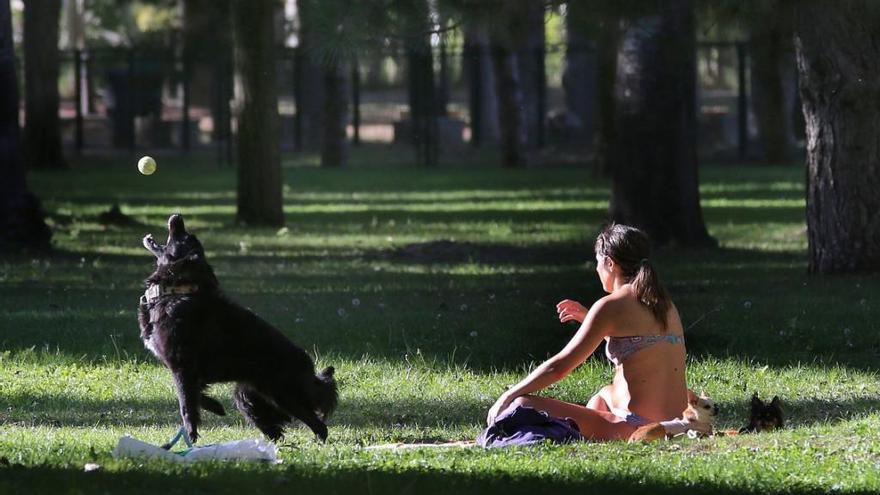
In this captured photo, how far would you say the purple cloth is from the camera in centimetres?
740

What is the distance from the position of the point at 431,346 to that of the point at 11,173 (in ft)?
23.0

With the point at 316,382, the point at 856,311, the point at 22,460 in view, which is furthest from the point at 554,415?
the point at 856,311

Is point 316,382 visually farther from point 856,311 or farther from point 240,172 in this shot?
point 240,172

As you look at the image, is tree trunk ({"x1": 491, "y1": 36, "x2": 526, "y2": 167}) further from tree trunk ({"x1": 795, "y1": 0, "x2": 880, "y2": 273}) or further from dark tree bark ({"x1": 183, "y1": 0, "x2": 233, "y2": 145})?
tree trunk ({"x1": 795, "y1": 0, "x2": 880, "y2": 273})

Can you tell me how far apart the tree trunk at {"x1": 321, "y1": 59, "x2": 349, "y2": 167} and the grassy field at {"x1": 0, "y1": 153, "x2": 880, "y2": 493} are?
1006 cm

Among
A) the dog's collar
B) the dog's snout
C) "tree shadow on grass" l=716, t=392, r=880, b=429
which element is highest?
the dog's snout

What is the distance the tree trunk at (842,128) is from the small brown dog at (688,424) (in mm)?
6186

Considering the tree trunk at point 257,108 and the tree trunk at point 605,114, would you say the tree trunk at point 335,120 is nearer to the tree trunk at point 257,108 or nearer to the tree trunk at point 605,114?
the tree trunk at point 605,114

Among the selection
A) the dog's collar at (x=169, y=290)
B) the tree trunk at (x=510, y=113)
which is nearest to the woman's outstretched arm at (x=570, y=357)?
the dog's collar at (x=169, y=290)

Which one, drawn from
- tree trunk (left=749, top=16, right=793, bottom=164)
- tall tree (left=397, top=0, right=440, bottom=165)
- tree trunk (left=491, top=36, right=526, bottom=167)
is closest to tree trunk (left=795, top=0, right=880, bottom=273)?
tree trunk (left=749, top=16, right=793, bottom=164)

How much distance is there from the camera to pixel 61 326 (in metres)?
11.7

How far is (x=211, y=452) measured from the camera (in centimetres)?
682

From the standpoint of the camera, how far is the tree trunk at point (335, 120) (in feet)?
108

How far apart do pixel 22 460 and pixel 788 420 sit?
416cm
